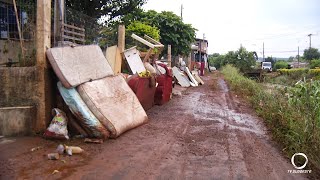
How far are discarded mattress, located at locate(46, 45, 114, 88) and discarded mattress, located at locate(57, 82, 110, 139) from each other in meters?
0.16

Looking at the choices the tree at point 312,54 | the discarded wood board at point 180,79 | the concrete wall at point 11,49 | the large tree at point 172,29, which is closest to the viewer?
the concrete wall at point 11,49

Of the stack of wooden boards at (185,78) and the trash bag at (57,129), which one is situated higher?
the stack of wooden boards at (185,78)

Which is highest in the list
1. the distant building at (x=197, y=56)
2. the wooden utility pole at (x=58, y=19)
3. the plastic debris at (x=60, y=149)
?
the distant building at (x=197, y=56)

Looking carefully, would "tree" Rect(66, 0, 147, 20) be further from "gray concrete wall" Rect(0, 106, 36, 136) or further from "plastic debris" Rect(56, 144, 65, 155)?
"plastic debris" Rect(56, 144, 65, 155)

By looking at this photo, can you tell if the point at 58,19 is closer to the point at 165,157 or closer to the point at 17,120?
the point at 17,120

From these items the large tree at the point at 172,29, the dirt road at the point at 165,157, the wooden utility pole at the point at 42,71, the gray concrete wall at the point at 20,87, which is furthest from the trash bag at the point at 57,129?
the large tree at the point at 172,29

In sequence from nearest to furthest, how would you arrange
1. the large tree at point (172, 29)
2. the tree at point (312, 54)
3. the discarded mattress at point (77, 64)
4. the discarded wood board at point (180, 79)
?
the discarded mattress at point (77, 64)
the discarded wood board at point (180, 79)
the large tree at point (172, 29)
the tree at point (312, 54)

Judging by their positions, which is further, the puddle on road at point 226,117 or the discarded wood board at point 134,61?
the discarded wood board at point 134,61

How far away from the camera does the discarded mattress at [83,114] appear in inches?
192

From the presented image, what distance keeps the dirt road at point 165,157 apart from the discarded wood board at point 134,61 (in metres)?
2.91

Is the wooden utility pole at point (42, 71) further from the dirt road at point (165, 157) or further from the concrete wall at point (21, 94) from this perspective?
the dirt road at point (165, 157)

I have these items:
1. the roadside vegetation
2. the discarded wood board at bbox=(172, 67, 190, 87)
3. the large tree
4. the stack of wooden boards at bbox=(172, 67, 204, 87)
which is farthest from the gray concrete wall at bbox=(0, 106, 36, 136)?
the large tree

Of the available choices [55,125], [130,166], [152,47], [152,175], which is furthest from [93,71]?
[152,47]

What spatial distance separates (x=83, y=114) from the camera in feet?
16.0
